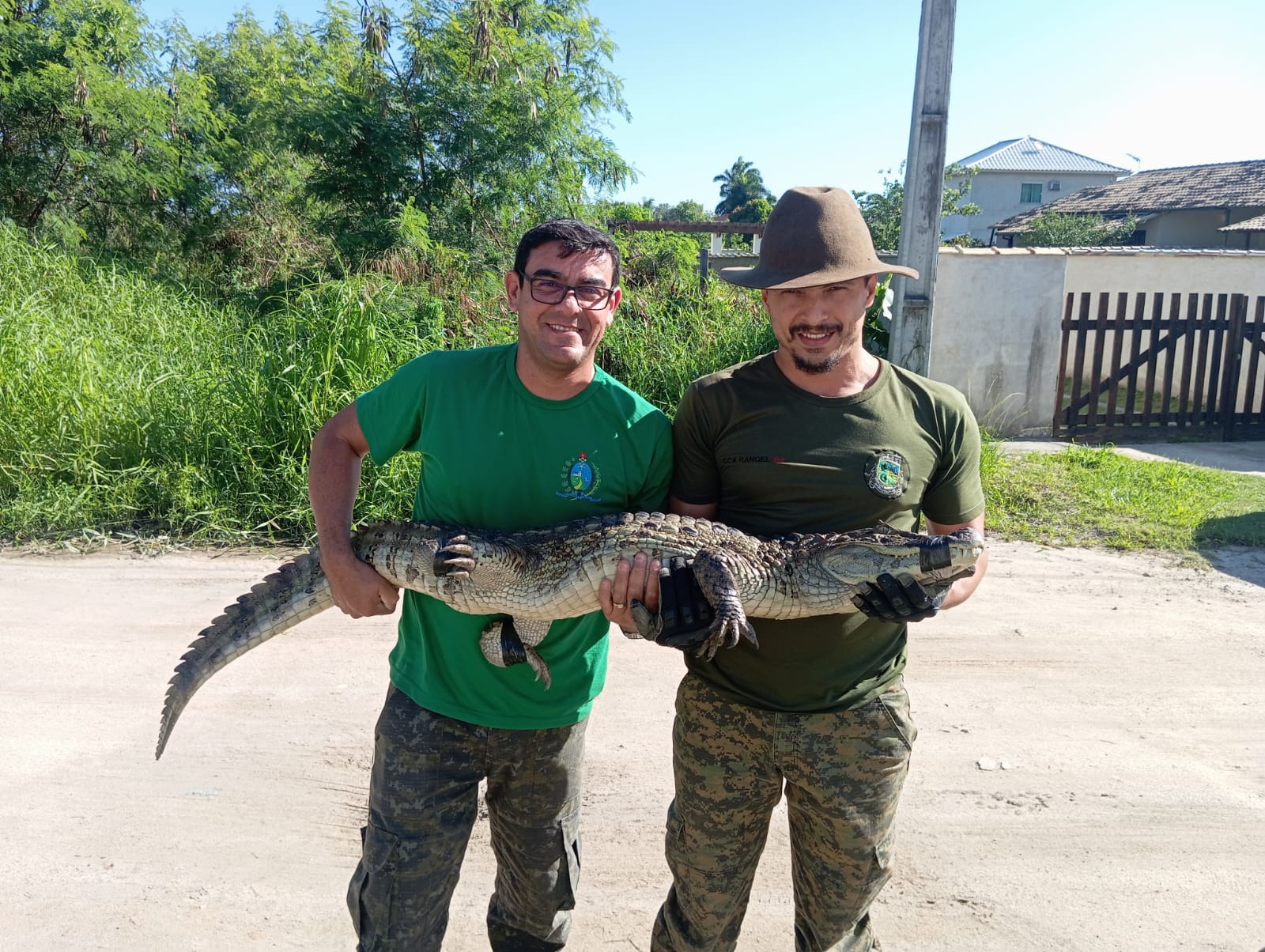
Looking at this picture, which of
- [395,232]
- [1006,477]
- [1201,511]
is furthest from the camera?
[395,232]

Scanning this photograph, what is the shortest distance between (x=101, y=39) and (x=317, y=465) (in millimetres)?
14141

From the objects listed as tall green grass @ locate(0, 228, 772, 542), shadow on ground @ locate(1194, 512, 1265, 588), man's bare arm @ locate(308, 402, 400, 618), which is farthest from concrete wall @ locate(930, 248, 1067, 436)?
man's bare arm @ locate(308, 402, 400, 618)

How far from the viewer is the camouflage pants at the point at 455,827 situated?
2.32 m

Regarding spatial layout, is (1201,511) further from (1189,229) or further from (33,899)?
(1189,229)

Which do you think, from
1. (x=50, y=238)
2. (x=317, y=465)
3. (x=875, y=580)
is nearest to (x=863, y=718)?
(x=875, y=580)

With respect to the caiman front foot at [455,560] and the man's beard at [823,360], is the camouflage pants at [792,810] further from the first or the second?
the man's beard at [823,360]

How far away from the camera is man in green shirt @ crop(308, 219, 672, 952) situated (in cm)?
235

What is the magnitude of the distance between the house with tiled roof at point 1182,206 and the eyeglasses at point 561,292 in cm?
2679

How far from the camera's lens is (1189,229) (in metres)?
27.8

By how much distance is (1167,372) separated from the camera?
10.2m

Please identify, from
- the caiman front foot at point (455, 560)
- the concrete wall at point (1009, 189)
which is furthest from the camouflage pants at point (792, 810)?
the concrete wall at point (1009, 189)

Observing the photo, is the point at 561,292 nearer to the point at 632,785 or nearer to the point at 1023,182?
the point at 632,785

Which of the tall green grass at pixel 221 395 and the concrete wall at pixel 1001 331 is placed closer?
the tall green grass at pixel 221 395

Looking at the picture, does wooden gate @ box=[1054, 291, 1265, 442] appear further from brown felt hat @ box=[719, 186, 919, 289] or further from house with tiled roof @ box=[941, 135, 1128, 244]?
house with tiled roof @ box=[941, 135, 1128, 244]
